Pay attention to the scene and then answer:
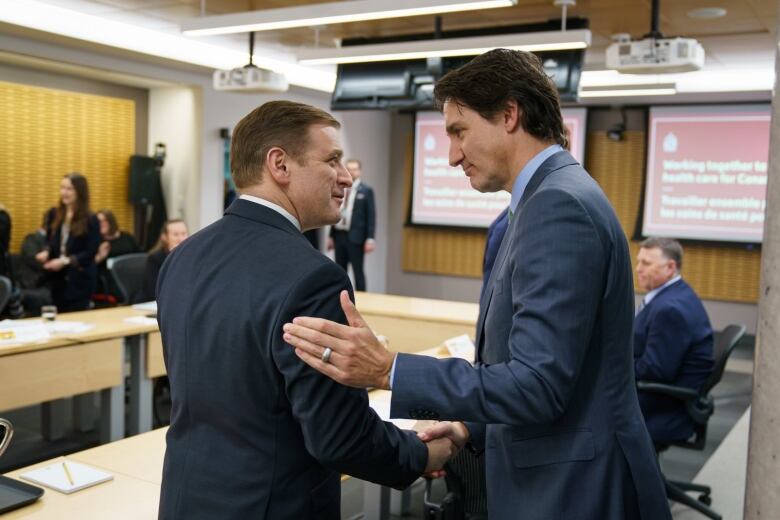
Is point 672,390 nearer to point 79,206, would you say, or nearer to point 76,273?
point 76,273

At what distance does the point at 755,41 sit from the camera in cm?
636

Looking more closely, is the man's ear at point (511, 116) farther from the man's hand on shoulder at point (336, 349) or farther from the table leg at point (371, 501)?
the table leg at point (371, 501)

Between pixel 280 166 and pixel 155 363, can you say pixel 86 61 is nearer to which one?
pixel 155 363

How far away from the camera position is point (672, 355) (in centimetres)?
337

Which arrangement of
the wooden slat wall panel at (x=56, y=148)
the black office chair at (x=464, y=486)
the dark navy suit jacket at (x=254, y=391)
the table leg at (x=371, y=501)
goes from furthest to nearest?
the wooden slat wall panel at (x=56, y=148) → the table leg at (x=371, y=501) → the black office chair at (x=464, y=486) → the dark navy suit jacket at (x=254, y=391)

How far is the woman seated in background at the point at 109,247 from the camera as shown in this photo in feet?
21.8

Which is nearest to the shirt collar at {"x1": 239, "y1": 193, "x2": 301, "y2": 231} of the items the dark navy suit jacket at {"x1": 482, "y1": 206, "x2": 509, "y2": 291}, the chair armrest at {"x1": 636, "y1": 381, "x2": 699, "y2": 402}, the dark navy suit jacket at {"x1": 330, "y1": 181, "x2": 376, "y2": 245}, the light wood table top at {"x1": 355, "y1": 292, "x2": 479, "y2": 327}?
the dark navy suit jacket at {"x1": 482, "y1": 206, "x2": 509, "y2": 291}

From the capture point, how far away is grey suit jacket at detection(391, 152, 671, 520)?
1188 mm

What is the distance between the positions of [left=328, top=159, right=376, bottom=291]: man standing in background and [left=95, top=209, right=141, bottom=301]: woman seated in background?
2.39 meters

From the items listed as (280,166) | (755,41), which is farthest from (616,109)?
(280,166)

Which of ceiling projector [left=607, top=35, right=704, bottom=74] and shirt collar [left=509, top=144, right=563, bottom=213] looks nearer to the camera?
shirt collar [left=509, top=144, right=563, bottom=213]

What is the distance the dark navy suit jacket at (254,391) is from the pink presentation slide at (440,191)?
845 cm

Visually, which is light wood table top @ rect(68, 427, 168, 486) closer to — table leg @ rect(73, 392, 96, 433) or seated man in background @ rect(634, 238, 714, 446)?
seated man in background @ rect(634, 238, 714, 446)

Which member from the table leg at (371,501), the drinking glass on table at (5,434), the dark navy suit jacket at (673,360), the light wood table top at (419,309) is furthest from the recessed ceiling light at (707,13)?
the drinking glass on table at (5,434)
